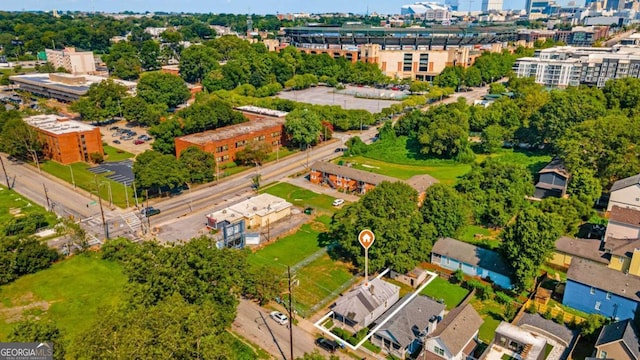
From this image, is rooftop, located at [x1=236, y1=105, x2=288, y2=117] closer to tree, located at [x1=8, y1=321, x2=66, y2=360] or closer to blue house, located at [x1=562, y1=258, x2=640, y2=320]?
blue house, located at [x1=562, y1=258, x2=640, y2=320]

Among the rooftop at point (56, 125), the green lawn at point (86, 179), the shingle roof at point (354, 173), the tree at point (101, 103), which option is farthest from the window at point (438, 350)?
the tree at point (101, 103)

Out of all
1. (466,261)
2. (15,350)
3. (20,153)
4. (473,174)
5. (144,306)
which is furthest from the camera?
(20,153)

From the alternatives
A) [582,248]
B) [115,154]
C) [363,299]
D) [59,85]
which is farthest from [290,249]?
[59,85]

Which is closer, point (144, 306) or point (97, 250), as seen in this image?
point (144, 306)

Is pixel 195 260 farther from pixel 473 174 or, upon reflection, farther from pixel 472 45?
pixel 472 45

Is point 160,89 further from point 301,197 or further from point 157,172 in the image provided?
point 301,197

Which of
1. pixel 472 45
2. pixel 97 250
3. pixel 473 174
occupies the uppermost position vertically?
pixel 472 45

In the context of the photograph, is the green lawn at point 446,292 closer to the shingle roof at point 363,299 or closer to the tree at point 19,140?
the shingle roof at point 363,299

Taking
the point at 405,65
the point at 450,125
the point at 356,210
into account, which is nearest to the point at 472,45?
the point at 405,65
